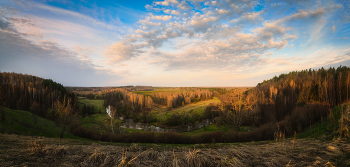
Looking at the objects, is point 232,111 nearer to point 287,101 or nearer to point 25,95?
point 287,101

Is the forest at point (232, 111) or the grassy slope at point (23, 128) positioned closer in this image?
the grassy slope at point (23, 128)

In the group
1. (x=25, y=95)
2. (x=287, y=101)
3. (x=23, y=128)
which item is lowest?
(x=23, y=128)

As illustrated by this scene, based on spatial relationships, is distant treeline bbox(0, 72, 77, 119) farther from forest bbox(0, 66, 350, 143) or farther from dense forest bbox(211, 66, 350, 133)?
dense forest bbox(211, 66, 350, 133)

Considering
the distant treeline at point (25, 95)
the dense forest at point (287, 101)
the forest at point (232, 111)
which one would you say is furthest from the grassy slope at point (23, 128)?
the distant treeline at point (25, 95)

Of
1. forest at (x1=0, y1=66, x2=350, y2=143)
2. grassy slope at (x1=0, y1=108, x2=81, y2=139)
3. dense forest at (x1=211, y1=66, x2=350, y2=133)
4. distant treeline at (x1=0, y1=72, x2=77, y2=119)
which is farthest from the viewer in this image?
distant treeline at (x1=0, y1=72, x2=77, y2=119)

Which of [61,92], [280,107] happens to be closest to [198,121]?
[280,107]

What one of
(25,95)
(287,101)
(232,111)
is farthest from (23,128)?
(287,101)

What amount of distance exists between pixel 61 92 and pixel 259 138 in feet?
329

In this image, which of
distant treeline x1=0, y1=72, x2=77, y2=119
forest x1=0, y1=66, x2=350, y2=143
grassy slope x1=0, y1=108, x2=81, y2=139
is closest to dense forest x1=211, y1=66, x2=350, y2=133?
forest x1=0, y1=66, x2=350, y2=143

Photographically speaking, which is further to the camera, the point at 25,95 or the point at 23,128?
the point at 25,95

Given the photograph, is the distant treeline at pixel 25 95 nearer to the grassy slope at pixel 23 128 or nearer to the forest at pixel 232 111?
the forest at pixel 232 111

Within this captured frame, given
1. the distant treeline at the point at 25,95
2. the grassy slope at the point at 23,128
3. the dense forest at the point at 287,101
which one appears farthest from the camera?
the distant treeline at the point at 25,95

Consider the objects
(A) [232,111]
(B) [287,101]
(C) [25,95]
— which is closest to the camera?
(A) [232,111]

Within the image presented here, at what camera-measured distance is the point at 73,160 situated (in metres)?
5.22
